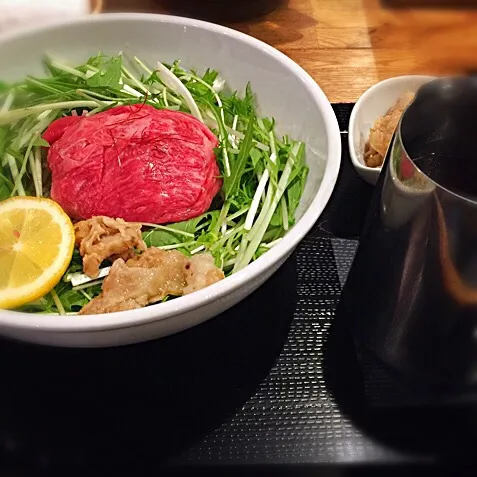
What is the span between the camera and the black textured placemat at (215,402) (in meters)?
0.76

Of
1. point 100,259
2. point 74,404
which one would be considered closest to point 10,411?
point 74,404

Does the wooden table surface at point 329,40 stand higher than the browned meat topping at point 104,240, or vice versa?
the browned meat topping at point 104,240

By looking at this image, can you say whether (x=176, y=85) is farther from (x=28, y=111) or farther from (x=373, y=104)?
(x=373, y=104)

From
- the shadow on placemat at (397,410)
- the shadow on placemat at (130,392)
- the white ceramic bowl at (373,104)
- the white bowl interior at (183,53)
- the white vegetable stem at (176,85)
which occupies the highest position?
the white bowl interior at (183,53)

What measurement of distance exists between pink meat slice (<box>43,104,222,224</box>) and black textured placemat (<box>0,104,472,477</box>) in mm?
211

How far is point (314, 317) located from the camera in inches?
36.7

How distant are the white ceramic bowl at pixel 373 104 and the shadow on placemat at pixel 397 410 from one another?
485mm

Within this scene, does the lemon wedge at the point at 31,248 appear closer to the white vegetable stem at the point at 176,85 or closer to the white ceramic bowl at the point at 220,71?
the white ceramic bowl at the point at 220,71

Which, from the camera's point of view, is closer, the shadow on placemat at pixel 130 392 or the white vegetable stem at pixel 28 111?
the shadow on placemat at pixel 130 392

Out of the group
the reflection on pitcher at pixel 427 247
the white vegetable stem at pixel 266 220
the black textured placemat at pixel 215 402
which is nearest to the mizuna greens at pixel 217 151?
→ the white vegetable stem at pixel 266 220

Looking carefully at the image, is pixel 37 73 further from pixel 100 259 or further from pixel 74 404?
pixel 74 404

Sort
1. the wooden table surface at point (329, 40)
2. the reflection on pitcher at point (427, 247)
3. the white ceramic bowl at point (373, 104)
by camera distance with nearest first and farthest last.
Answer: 1. the reflection on pitcher at point (427, 247)
2. the white ceramic bowl at point (373, 104)
3. the wooden table surface at point (329, 40)

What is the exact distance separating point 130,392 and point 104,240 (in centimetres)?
23

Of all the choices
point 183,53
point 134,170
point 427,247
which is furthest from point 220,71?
point 427,247
